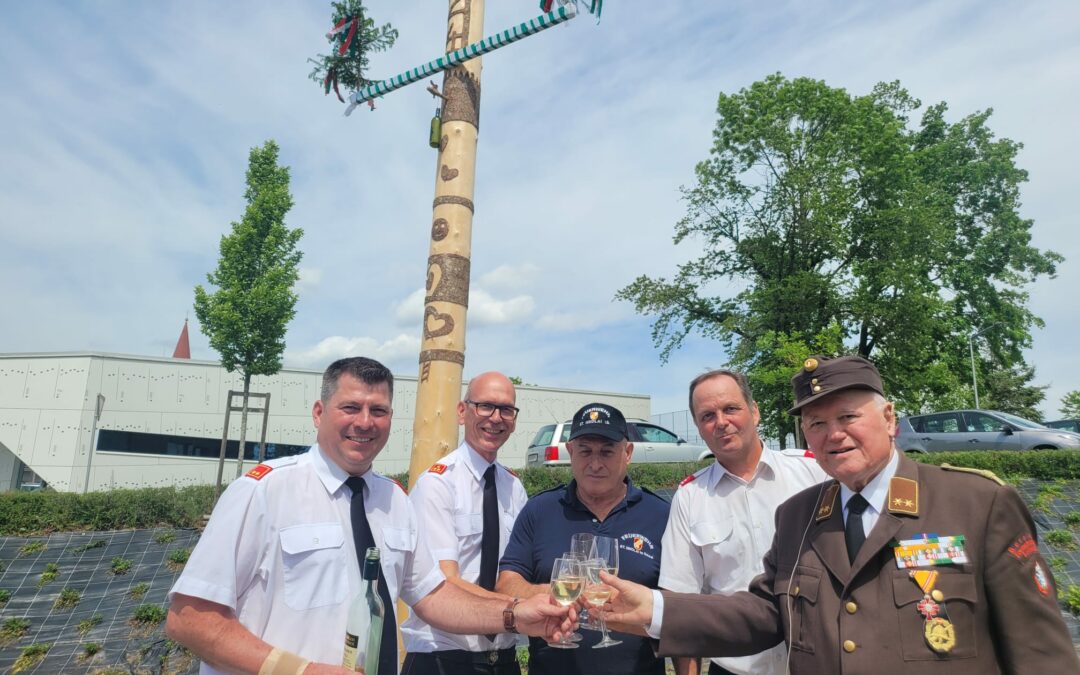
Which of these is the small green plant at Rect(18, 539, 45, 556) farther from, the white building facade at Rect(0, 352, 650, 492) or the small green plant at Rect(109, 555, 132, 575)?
the white building facade at Rect(0, 352, 650, 492)

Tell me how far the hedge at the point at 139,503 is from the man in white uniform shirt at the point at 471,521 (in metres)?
8.02

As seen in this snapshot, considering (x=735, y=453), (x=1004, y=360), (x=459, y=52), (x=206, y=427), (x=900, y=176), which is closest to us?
(x=735, y=453)

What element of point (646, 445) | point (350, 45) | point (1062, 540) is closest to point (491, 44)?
point (350, 45)

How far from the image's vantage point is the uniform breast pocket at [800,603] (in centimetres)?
230

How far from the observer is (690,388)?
12.0 ft

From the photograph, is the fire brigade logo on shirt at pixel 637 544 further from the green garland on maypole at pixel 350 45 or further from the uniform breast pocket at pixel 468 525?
the green garland on maypole at pixel 350 45

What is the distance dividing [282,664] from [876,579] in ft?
6.82

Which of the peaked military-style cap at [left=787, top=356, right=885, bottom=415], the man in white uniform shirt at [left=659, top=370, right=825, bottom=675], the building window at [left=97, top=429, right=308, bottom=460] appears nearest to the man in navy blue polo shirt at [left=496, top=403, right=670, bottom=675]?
the man in white uniform shirt at [left=659, top=370, right=825, bottom=675]

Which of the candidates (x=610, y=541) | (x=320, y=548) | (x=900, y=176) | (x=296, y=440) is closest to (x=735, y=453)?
→ (x=610, y=541)

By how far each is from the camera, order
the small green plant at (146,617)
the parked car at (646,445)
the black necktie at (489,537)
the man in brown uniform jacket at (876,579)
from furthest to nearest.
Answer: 1. the parked car at (646,445)
2. the small green plant at (146,617)
3. the black necktie at (489,537)
4. the man in brown uniform jacket at (876,579)

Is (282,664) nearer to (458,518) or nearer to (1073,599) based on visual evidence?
(458,518)

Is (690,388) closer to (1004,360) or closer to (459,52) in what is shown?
(459,52)

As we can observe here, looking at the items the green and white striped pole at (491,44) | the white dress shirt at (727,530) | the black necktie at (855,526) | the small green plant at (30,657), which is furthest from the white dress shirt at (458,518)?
the small green plant at (30,657)

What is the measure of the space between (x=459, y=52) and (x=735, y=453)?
16.3 feet
